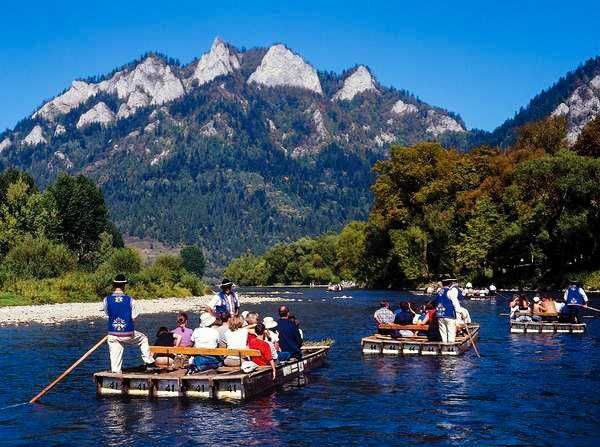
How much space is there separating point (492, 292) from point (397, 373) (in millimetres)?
62355

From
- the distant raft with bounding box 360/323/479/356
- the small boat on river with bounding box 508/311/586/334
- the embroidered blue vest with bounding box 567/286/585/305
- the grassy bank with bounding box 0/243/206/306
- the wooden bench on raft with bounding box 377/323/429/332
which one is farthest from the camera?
the grassy bank with bounding box 0/243/206/306

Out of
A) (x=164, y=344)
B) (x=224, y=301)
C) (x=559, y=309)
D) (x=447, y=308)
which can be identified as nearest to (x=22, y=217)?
(x=559, y=309)

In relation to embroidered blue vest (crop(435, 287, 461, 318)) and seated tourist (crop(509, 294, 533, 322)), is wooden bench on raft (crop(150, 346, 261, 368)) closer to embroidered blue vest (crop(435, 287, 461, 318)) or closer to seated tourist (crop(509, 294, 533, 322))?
embroidered blue vest (crop(435, 287, 461, 318))

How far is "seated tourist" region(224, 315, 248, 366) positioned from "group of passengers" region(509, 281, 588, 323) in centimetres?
2511

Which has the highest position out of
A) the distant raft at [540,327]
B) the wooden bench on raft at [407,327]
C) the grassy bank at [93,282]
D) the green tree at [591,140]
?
the green tree at [591,140]

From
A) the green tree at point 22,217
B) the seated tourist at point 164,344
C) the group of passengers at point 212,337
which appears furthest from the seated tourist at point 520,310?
the green tree at point 22,217

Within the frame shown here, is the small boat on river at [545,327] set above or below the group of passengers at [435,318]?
below

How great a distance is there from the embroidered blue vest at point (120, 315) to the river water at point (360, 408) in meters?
2.21

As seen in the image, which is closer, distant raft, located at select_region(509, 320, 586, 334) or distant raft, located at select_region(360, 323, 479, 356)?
distant raft, located at select_region(360, 323, 479, 356)

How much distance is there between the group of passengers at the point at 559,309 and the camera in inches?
1706

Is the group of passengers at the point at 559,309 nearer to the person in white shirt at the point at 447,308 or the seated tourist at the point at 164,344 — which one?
the person in white shirt at the point at 447,308

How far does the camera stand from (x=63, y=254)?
299 ft

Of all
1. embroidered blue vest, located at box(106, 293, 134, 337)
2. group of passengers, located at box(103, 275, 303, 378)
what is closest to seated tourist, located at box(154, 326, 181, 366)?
group of passengers, located at box(103, 275, 303, 378)

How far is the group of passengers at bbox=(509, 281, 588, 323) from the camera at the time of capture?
43344mm
